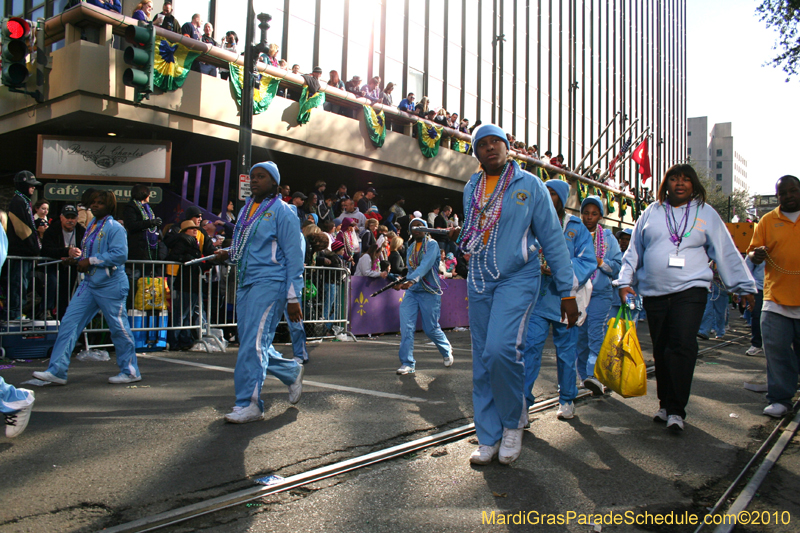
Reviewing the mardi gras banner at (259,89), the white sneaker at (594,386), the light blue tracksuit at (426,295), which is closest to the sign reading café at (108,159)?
the mardi gras banner at (259,89)

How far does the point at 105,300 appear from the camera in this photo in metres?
6.38

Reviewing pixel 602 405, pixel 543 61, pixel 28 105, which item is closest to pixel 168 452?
pixel 602 405

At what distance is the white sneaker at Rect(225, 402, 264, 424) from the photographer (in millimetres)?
4723

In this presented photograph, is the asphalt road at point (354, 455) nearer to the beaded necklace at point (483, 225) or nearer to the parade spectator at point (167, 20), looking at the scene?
the beaded necklace at point (483, 225)

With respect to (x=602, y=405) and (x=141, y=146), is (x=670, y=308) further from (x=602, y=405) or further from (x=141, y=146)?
(x=141, y=146)

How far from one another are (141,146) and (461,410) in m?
11.7

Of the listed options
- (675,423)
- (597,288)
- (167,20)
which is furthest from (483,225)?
(167,20)

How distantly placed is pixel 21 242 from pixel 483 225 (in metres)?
6.95

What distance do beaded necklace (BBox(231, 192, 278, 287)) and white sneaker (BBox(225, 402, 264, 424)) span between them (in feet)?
3.07

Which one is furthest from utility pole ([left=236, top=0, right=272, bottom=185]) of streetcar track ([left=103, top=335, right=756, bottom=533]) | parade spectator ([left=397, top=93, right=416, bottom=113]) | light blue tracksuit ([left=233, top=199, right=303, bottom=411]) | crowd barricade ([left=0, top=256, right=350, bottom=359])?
parade spectator ([left=397, top=93, right=416, bottom=113])

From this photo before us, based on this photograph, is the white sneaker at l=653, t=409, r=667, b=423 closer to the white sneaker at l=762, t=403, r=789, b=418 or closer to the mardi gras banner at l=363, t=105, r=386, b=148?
the white sneaker at l=762, t=403, r=789, b=418

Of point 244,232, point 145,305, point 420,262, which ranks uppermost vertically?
point 244,232

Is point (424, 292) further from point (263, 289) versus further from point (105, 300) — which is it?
point (105, 300)

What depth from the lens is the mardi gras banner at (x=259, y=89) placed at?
48.2 feet
